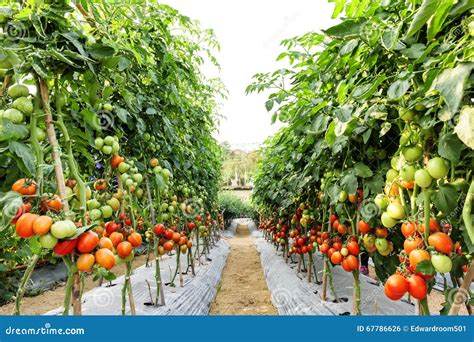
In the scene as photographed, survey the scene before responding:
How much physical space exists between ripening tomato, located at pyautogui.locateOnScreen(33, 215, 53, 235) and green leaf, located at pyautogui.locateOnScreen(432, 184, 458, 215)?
122 centimetres

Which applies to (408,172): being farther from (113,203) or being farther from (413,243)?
(113,203)

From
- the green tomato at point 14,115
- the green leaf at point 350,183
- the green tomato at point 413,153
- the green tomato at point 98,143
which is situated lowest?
the green leaf at point 350,183

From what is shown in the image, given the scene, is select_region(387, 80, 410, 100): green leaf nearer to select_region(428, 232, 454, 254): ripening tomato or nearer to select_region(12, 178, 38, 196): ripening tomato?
select_region(428, 232, 454, 254): ripening tomato

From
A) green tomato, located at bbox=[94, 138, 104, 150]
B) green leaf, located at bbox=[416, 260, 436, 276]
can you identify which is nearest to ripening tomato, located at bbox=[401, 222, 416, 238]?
green leaf, located at bbox=[416, 260, 436, 276]

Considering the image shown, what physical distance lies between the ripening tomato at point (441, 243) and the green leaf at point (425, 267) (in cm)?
6

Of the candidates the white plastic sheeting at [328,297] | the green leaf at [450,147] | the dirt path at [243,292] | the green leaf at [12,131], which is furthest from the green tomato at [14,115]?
the dirt path at [243,292]

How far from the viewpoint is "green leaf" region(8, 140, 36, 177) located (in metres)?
0.95

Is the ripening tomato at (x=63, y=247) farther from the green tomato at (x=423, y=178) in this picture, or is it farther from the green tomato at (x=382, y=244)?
the green tomato at (x=382, y=244)

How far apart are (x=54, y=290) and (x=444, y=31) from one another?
6.27m

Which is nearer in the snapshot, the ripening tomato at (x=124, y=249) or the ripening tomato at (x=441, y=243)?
the ripening tomato at (x=441, y=243)

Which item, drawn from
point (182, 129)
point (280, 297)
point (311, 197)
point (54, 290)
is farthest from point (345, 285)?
point (54, 290)

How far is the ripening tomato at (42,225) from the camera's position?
90 centimetres

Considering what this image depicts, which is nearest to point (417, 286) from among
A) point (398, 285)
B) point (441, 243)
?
point (398, 285)

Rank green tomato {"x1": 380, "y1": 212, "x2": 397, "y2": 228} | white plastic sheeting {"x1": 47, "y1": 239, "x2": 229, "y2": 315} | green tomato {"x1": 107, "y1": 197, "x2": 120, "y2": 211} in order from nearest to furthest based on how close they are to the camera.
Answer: green tomato {"x1": 380, "y1": 212, "x2": 397, "y2": 228} → green tomato {"x1": 107, "y1": 197, "x2": 120, "y2": 211} → white plastic sheeting {"x1": 47, "y1": 239, "x2": 229, "y2": 315}
